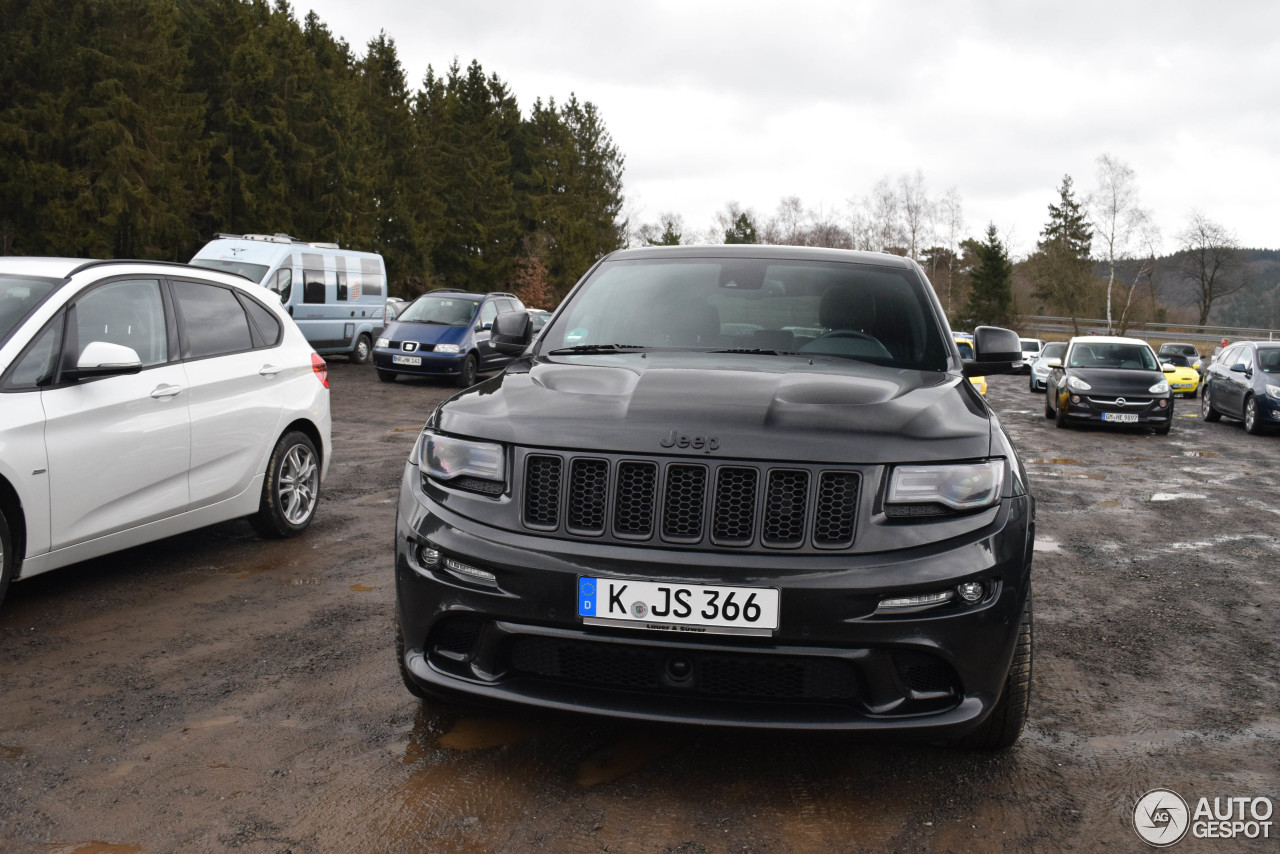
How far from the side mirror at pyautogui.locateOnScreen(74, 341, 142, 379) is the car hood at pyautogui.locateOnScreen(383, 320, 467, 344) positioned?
14.5m

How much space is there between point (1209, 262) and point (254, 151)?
2373 inches

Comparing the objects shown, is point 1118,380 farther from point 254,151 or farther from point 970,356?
point 254,151

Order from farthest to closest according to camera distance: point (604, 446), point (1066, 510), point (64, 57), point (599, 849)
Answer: point (64, 57)
point (1066, 510)
point (604, 446)
point (599, 849)

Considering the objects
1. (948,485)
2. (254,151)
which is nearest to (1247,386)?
(948,485)

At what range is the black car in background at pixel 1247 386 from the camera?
1639 cm

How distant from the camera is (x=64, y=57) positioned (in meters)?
31.5

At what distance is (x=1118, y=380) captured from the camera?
16297 millimetres

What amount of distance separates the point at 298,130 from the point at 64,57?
8.81 meters

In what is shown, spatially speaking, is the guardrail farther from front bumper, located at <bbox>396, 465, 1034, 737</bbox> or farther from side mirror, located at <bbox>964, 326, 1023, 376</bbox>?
front bumper, located at <bbox>396, 465, 1034, 737</bbox>

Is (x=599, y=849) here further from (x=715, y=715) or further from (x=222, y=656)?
(x=222, y=656)

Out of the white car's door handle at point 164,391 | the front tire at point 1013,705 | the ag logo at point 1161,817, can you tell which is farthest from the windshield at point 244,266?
the ag logo at point 1161,817

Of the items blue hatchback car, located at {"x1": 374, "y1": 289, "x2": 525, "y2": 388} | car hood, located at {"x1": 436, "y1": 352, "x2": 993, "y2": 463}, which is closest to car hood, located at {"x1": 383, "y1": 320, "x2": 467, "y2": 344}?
blue hatchback car, located at {"x1": 374, "y1": 289, "x2": 525, "y2": 388}

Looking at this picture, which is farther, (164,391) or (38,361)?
(164,391)

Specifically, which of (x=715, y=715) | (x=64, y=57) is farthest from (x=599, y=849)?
(x=64, y=57)
